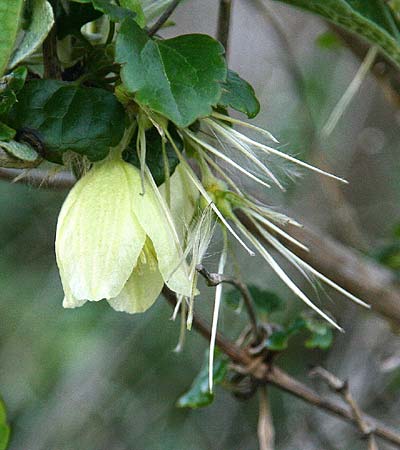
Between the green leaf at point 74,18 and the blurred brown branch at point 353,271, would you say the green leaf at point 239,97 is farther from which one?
the blurred brown branch at point 353,271

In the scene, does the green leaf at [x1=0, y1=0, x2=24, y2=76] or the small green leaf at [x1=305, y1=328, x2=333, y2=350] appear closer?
the green leaf at [x1=0, y1=0, x2=24, y2=76]

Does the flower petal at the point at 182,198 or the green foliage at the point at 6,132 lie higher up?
the green foliage at the point at 6,132

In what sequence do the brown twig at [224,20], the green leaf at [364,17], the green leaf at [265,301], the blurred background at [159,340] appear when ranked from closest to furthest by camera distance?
the green leaf at [364,17], the brown twig at [224,20], the green leaf at [265,301], the blurred background at [159,340]

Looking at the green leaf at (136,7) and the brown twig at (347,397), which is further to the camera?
the brown twig at (347,397)

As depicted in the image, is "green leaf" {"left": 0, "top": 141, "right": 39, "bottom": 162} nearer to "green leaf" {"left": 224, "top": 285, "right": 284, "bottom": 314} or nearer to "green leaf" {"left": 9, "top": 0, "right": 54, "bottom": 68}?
"green leaf" {"left": 9, "top": 0, "right": 54, "bottom": 68}

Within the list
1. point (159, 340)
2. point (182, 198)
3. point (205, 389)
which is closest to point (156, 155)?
point (182, 198)

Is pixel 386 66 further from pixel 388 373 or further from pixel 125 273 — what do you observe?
pixel 125 273

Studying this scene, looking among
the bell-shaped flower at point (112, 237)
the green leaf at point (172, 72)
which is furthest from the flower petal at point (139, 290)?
the green leaf at point (172, 72)

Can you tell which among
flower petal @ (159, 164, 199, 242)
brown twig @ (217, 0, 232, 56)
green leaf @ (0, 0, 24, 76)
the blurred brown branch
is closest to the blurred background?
the blurred brown branch
